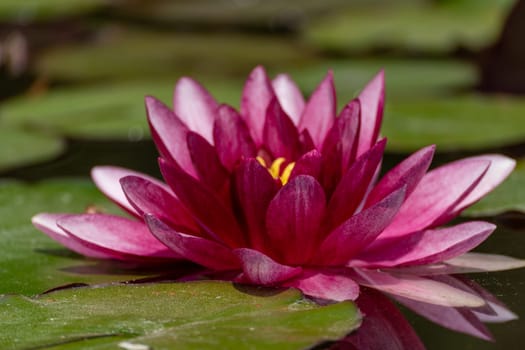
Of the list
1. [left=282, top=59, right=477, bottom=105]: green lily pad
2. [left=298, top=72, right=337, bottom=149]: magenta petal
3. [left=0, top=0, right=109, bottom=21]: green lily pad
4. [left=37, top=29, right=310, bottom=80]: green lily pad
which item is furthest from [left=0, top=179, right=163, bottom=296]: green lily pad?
[left=0, top=0, right=109, bottom=21]: green lily pad

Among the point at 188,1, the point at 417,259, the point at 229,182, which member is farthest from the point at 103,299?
the point at 188,1

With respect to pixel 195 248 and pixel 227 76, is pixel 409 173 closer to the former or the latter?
pixel 195 248

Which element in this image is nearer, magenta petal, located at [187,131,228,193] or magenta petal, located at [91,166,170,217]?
magenta petal, located at [187,131,228,193]

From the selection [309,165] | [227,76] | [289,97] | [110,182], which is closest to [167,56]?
[227,76]

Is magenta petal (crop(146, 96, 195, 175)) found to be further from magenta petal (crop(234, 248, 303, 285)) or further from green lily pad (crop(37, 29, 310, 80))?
green lily pad (crop(37, 29, 310, 80))

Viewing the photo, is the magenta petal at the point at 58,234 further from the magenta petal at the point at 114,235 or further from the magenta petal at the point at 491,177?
the magenta petal at the point at 491,177

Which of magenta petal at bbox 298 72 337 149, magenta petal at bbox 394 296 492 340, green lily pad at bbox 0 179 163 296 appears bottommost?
green lily pad at bbox 0 179 163 296

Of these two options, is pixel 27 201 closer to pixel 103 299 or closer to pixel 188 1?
pixel 103 299
